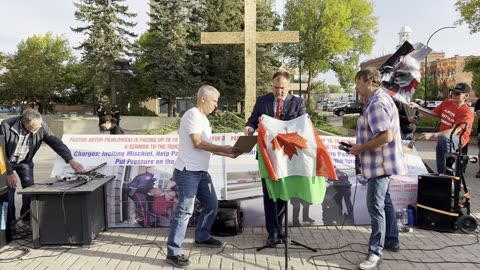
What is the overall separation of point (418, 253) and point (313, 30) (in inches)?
1166

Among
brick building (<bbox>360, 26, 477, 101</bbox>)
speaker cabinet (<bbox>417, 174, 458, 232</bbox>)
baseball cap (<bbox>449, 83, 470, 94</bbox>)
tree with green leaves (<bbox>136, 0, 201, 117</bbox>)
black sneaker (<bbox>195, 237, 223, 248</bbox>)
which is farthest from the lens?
brick building (<bbox>360, 26, 477, 101</bbox>)

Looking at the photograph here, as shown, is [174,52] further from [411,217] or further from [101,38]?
[411,217]

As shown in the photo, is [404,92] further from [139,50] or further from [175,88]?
[139,50]

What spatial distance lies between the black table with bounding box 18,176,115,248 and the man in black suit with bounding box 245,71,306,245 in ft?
6.62

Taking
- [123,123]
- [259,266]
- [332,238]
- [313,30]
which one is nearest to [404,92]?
[332,238]

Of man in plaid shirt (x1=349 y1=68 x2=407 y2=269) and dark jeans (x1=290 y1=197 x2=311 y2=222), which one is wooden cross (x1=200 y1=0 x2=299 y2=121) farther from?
man in plaid shirt (x1=349 y1=68 x2=407 y2=269)

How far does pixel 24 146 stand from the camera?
536 cm

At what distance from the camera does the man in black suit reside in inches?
180

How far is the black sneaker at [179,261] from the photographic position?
162 inches

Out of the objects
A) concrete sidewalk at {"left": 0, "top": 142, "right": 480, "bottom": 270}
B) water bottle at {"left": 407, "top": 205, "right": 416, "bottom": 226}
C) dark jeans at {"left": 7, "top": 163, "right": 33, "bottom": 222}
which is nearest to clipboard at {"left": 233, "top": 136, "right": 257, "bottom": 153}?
concrete sidewalk at {"left": 0, "top": 142, "right": 480, "bottom": 270}

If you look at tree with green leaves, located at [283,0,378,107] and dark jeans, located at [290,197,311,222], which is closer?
dark jeans, located at [290,197,311,222]

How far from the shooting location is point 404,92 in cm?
552

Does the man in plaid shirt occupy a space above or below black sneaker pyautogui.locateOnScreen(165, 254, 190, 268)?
above

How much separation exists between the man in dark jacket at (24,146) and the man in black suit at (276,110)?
2504mm
